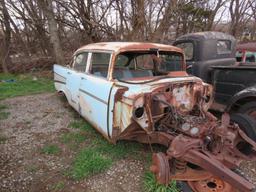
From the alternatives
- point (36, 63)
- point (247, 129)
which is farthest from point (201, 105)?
→ point (36, 63)

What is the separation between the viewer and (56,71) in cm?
599

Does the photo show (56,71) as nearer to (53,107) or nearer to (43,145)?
(53,107)

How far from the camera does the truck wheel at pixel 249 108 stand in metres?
3.71

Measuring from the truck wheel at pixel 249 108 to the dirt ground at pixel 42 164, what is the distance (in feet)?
6.74

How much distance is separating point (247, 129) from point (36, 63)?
10.8 metres

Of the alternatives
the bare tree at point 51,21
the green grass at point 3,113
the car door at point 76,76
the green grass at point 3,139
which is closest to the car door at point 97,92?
the car door at point 76,76

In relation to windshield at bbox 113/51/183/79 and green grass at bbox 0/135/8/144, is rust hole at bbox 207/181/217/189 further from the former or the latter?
green grass at bbox 0/135/8/144

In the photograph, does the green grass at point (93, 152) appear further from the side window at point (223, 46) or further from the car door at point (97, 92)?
the side window at point (223, 46)

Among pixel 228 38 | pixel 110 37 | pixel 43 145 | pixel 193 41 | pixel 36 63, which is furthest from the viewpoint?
pixel 36 63

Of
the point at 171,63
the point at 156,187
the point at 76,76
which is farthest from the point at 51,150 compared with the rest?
the point at 171,63

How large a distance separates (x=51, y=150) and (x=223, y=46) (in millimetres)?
4891

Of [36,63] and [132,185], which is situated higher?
[36,63]

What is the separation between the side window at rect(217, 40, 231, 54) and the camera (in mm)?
5680

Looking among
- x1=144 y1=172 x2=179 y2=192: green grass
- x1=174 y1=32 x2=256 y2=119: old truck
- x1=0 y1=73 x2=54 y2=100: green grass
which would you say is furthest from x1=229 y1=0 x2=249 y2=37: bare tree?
x1=144 y1=172 x2=179 y2=192: green grass
